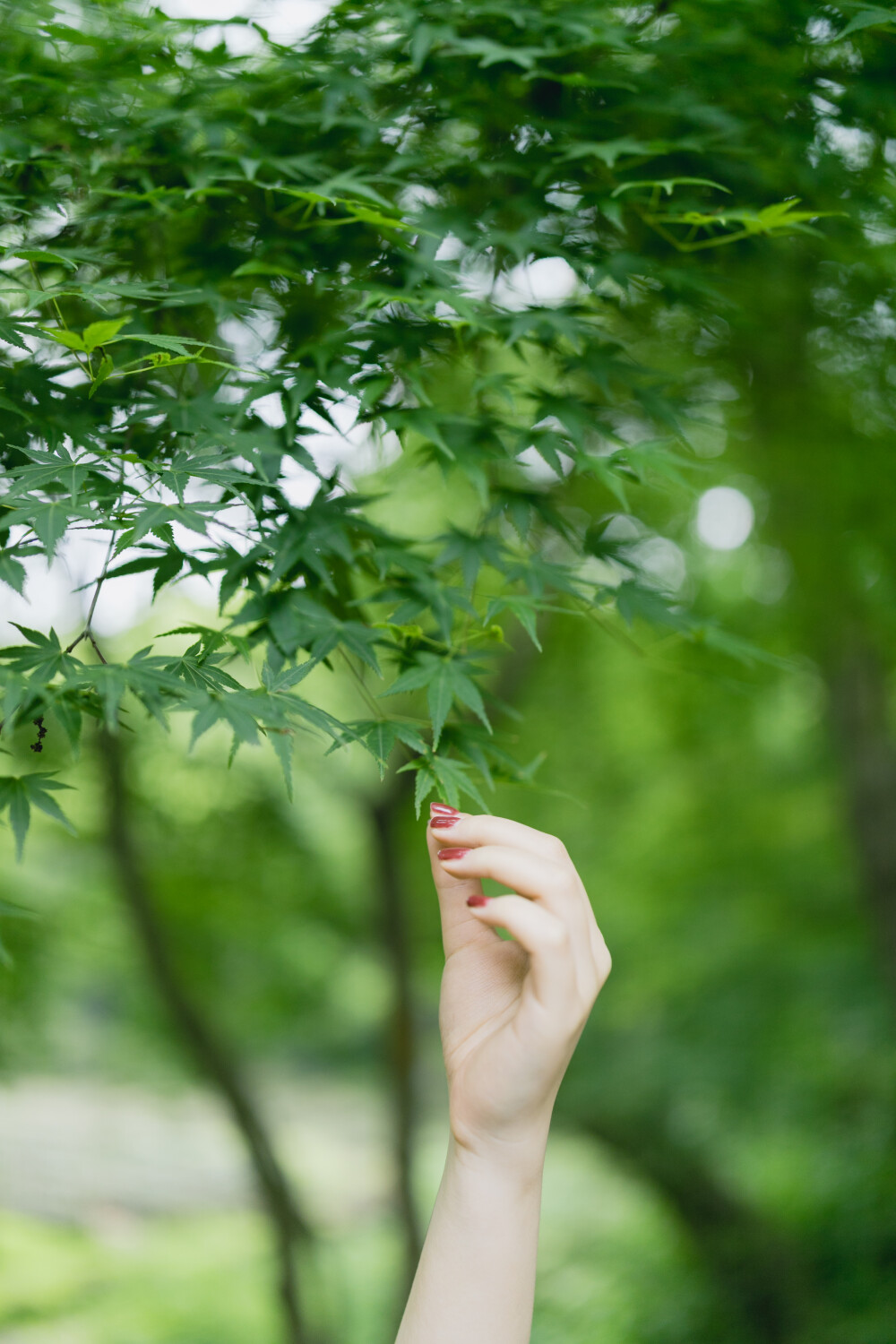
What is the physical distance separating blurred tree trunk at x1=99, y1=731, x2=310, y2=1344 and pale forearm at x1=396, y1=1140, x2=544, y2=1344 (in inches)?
157

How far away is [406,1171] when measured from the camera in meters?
5.04

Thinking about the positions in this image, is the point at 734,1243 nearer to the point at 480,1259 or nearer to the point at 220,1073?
the point at 220,1073

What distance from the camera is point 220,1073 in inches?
203

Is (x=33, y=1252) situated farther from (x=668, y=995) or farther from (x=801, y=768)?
(x=801, y=768)

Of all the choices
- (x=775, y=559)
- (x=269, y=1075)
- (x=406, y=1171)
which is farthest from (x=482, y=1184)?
(x=269, y=1075)

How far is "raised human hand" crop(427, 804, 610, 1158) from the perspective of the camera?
1139 millimetres

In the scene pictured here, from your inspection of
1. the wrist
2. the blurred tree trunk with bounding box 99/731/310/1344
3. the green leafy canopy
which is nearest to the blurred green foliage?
the green leafy canopy

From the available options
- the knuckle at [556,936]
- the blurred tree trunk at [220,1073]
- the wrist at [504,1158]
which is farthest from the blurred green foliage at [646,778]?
the wrist at [504,1158]

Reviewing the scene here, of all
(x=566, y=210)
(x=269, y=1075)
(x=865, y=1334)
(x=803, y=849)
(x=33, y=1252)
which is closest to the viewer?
(x=566, y=210)

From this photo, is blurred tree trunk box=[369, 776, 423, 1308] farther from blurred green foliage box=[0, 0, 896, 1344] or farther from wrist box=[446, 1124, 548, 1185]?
wrist box=[446, 1124, 548, 1185]

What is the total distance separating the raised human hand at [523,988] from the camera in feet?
3.74

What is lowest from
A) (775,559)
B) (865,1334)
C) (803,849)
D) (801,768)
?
(865,1334)

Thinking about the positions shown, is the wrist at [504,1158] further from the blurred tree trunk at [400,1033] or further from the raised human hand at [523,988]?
the blurred tree trunk at [400,1033]

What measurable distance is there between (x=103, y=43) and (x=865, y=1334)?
772 cm
